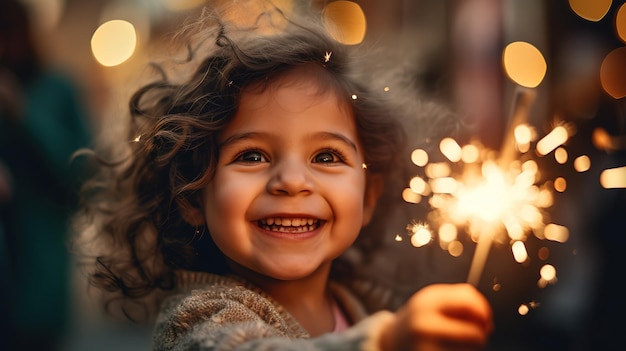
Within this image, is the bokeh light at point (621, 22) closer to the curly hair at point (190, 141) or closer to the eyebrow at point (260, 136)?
the curly hair at point (190, 141)

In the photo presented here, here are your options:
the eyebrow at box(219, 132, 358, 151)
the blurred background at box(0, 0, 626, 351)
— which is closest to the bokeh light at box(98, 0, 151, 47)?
the blurred background at box(0, 0, 626, 351)

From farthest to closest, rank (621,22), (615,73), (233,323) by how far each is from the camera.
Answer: (621,22) < (615,73) < (233,323)

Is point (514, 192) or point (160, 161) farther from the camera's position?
point (160, 161)

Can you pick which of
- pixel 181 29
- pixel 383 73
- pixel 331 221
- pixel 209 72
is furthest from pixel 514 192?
pixel 181 29

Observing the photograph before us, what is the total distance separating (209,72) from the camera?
1.94m

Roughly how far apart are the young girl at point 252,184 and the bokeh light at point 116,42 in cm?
469

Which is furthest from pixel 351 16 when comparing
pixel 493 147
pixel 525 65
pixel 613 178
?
pixel 613 178

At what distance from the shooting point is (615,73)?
4.34 m

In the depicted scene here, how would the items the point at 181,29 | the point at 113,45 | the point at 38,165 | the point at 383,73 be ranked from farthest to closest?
1. the point at 113,45
2. the point at 38,165
3. the point at 383,73
4. the point at 181,29

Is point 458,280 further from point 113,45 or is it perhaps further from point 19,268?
point 113,45

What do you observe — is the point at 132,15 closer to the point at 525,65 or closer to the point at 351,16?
the point at 351,16

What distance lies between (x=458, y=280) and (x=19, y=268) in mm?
1730

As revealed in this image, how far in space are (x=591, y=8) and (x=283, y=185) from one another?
146 inches

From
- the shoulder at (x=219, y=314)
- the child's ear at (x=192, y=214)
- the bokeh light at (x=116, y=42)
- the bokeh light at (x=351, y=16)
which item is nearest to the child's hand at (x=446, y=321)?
the shoulder at (x=219, y=314)
